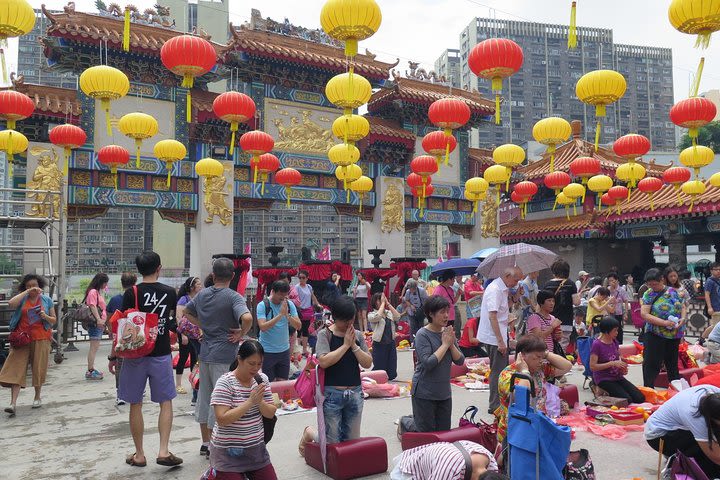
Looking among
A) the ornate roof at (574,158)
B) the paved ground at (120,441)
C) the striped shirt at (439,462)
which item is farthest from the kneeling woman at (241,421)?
the ornate roof at (574,158)

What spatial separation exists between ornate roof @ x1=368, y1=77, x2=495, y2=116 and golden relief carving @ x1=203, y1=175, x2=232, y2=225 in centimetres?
696

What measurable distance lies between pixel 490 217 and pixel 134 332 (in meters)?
19.3

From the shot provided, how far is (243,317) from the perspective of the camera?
183 inches

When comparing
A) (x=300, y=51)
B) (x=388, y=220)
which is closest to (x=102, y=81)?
(x=300, y=51)

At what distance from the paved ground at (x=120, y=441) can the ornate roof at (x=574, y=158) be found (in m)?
15.4

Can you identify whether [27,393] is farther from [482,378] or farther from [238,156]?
[238,156]

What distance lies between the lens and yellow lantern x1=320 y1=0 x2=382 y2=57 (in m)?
6.85

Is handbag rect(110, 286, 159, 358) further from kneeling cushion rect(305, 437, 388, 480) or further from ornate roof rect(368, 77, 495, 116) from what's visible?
ornate roof rect(368, 77, 495, 116)

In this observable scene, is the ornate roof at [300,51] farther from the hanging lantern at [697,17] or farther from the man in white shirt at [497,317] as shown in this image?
the man in white shirt at [497,317]

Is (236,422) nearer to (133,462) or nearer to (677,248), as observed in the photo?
(133,462)

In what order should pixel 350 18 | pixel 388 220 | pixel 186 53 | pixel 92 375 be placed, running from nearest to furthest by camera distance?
pixel 350 18 < pixel 186 53 < pixel 92 375 < pixel 388 220

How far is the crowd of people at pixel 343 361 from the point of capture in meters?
3.34

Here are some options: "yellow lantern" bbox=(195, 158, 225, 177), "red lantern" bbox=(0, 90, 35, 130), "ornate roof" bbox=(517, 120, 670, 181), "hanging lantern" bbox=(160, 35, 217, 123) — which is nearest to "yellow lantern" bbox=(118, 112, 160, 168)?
"red lantern" bbox=(0, 90, 35, 130)

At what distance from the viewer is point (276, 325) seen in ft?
21.6
